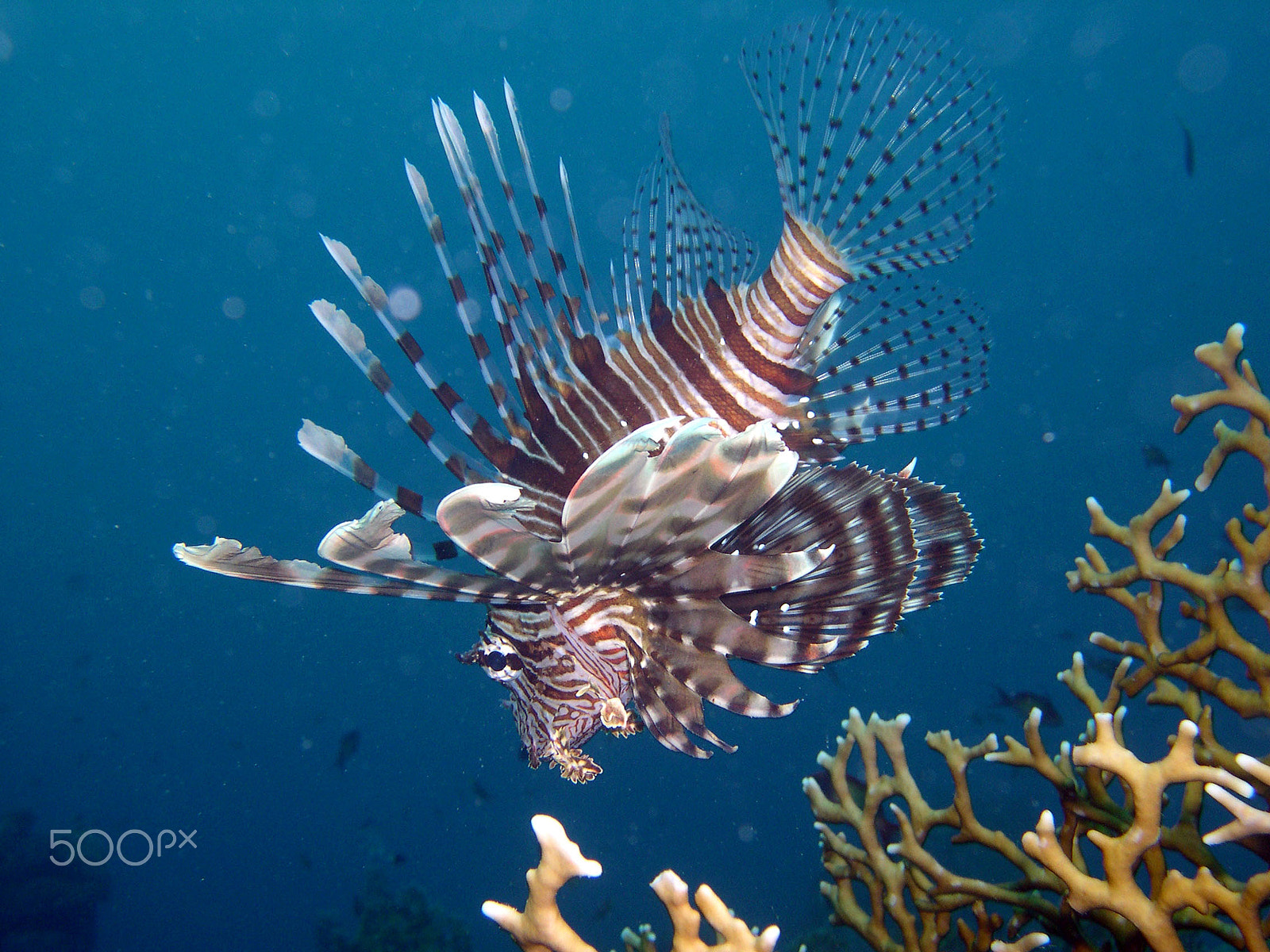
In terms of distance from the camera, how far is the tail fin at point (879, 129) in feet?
11.3

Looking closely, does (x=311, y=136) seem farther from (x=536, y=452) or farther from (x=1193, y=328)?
(x=1193, y=328)

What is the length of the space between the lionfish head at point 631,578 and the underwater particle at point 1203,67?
140 ft

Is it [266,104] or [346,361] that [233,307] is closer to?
[346,361]

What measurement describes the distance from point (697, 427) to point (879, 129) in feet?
9.97

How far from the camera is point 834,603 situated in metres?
2.63

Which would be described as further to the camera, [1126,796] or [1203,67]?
[1203,67]

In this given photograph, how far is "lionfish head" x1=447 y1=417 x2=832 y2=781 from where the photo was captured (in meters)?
1.54

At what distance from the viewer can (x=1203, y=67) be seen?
31359 millimetres

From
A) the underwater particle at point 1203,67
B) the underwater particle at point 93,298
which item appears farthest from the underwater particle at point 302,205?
the underwater particle at point 1203,67

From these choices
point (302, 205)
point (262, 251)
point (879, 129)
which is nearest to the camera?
point (879, 129)

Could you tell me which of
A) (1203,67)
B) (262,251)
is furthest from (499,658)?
(1203,67)

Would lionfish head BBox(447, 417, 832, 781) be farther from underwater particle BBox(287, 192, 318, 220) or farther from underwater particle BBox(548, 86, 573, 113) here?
underwater particle BBox(287, 192, 318, 220)

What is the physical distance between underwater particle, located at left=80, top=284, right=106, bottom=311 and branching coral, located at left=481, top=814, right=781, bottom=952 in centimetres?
4135

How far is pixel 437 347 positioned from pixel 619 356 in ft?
108
